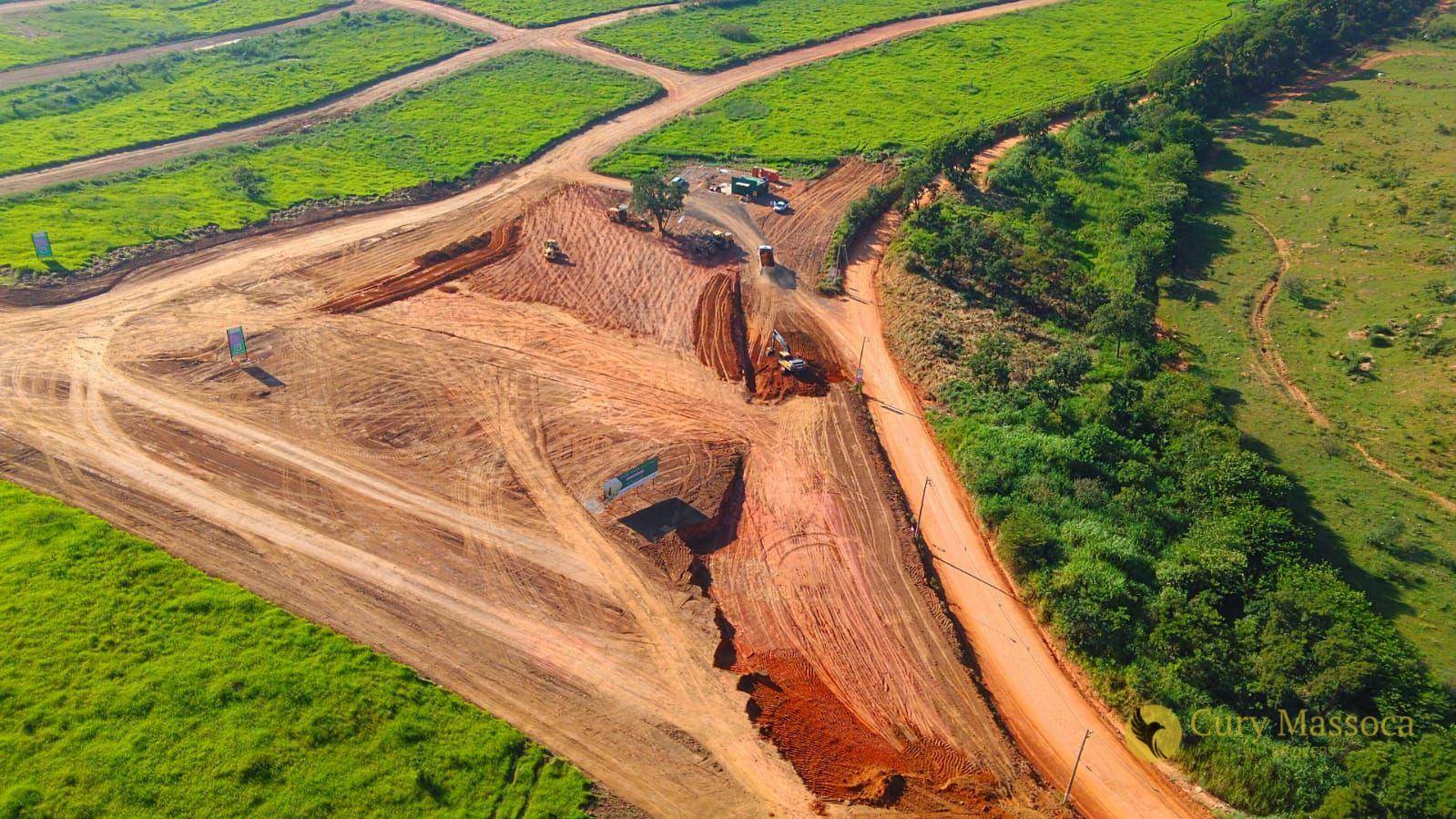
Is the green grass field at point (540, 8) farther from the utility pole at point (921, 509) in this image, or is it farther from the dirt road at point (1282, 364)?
the utility pole at point (921, 509)

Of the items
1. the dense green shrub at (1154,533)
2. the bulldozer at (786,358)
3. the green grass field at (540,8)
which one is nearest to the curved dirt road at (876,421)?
the dense green shrub at (1154,533)

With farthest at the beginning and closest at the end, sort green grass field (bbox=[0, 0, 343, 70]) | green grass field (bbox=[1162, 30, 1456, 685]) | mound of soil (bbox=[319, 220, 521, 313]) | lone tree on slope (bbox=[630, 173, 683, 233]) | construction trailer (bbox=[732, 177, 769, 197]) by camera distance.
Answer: green grass field (bbox=[0, 0, 343, 70])
construction trailer (bbox=[732, 177, 769, 197])
lone tree on slope (bbox=[630, 173, 683, 233])
mound of soil (bbox=[319, 220, 521, 313])
green grass field (bbox=[1162, 30, 1456, 685])

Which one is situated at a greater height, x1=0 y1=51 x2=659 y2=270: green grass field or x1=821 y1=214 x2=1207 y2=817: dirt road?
x1=0 y1=51 x2=659 y2=270: green grass field

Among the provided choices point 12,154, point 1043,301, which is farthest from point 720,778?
point 12,154

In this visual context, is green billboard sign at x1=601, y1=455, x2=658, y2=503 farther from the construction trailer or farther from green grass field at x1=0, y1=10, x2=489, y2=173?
green grass field at x1=0, y1=10, x2=489, y2=173

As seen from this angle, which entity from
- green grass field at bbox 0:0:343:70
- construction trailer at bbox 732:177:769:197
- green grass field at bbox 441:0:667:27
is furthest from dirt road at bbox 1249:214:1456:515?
green grass field at bbox 0:0:343:70
